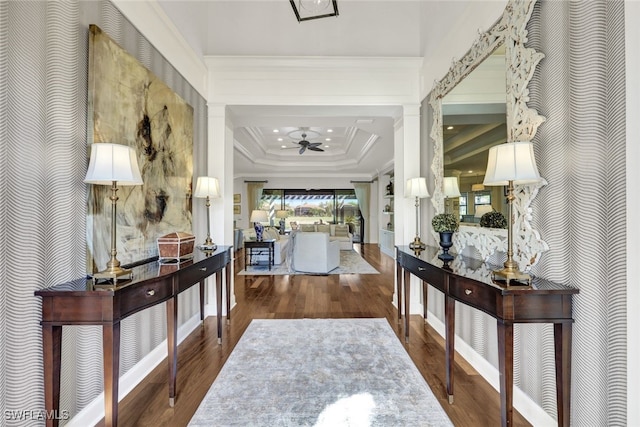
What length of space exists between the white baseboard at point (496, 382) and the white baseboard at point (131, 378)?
2564mm

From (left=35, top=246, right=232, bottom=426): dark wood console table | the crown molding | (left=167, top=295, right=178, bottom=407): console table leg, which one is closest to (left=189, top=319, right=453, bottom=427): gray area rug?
(left=167, top=295, right=178, bottom=407): console table leg

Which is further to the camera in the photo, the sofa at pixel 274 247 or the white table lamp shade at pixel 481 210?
the sofa at pixel 274 247

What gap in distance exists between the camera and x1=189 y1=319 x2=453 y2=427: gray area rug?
168 cm

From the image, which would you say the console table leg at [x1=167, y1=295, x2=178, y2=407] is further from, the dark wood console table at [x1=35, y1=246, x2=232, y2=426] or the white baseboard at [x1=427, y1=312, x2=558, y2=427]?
the white baseboard at [x1=427, y1=312, x2=558, y2=427]

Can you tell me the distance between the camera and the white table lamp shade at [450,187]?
252cm

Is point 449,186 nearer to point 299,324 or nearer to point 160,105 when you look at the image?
point 299,324

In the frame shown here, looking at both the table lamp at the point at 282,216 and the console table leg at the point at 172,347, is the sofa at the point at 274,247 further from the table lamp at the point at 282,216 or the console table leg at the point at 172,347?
the console table leg at the point at 172,347

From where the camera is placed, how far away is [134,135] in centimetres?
203

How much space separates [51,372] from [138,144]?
4.87ft

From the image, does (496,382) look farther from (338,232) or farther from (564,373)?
(338,232)

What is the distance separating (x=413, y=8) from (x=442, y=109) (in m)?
1.53

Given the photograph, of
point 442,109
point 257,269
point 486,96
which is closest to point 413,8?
point 442,109

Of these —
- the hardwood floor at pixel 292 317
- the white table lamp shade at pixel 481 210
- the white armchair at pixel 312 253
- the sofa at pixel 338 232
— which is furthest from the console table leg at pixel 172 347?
the sofa at pixel 338 232

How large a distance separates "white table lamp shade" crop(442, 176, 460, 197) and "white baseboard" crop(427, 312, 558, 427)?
131 centimetres
